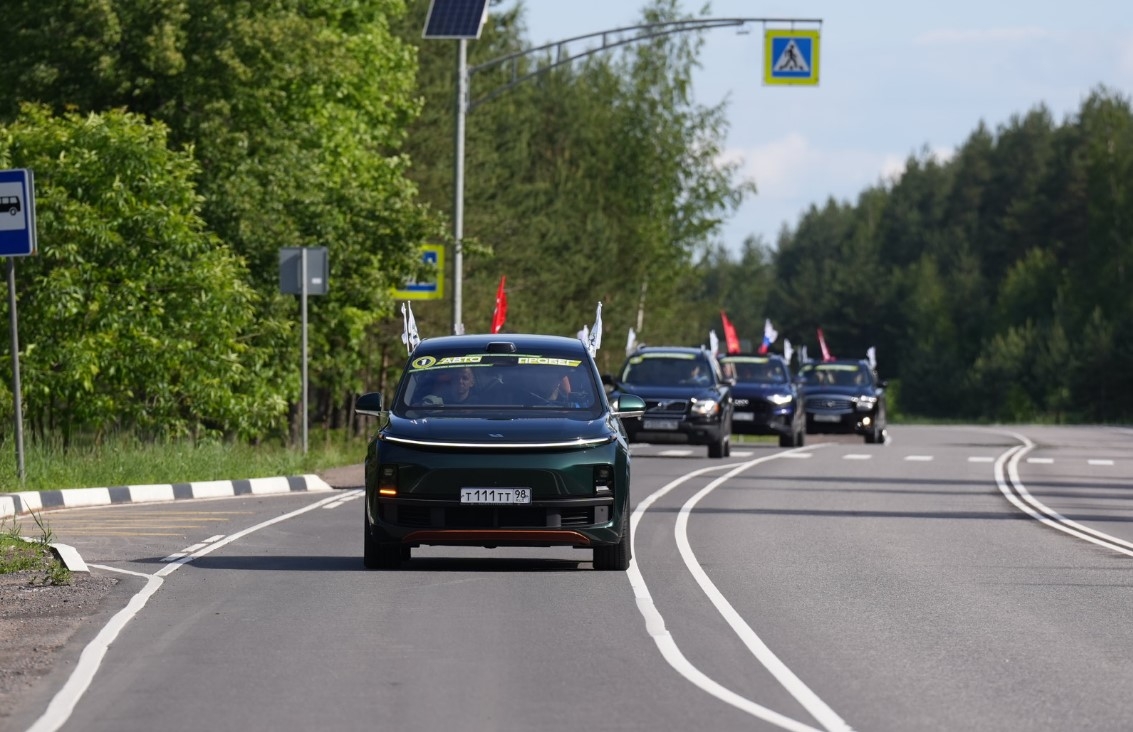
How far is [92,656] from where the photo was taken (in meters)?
10.5

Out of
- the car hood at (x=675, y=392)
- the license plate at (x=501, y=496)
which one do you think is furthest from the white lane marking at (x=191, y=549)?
the car hood at (x=675, y=392)

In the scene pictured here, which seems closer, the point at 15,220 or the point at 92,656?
the point at 92,656

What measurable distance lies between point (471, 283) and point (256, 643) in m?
47.0

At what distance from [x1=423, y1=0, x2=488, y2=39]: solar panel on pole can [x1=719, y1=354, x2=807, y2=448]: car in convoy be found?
Result: 775 cm

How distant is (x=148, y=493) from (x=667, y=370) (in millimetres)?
13739

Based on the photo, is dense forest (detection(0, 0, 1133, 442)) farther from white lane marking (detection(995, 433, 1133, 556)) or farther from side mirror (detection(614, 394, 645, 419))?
side mirror (detection(614, 394, 645, 419))

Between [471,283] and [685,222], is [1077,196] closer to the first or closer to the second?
[685,222]

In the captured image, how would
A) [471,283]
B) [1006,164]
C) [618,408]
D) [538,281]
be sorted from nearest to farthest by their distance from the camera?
[618,408] < [471,283] < [538,281] < [1006,164]

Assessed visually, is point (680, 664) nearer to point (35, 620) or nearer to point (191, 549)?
point (35, 620)

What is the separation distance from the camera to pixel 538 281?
65.8 meters

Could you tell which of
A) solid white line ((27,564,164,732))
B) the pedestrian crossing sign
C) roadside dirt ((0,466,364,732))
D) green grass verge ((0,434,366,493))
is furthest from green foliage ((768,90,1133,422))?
solid white line ((27,564,164,732))

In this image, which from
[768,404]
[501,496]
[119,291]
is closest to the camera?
[501,496]

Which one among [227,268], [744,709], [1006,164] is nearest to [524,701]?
[744,709]

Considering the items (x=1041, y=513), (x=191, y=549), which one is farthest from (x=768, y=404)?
(x=191, y=549)
